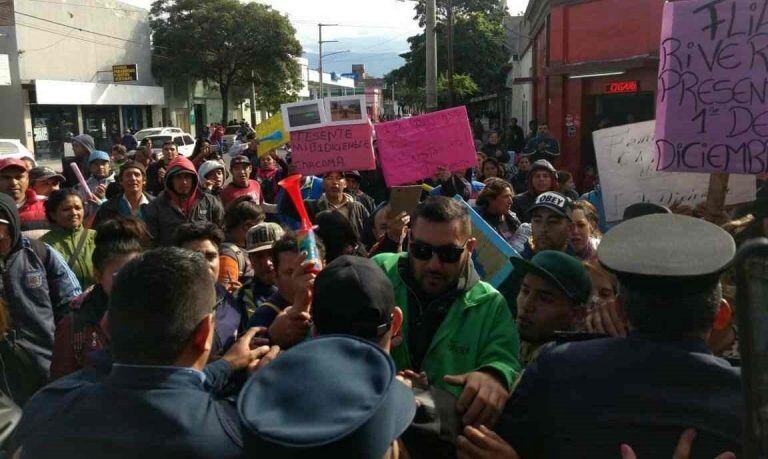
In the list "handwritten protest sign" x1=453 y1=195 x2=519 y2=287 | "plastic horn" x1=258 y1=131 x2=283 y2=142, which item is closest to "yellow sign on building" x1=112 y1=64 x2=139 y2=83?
"plastic horn" x1=258 y1=131 x2=283 y2=142

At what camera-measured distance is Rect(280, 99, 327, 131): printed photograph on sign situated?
23.6 feet

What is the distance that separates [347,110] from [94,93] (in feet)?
109

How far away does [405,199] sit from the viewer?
4.79m

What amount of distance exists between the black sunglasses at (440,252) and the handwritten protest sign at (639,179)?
80.3 inches

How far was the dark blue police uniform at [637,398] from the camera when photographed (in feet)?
5.30

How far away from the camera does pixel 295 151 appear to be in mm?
7094

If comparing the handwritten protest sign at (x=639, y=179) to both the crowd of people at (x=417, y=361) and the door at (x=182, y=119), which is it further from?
the door at (x=182, y=119)

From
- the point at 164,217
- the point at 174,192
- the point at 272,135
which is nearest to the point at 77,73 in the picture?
the point at 272,135

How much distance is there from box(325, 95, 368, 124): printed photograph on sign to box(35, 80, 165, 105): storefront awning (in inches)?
1109

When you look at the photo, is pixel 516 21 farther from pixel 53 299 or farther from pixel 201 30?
pixel 53 299

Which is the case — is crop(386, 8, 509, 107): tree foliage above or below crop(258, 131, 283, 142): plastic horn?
above

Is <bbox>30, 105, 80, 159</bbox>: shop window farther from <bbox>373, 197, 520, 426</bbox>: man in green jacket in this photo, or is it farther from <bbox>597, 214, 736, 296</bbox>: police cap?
<bbox>597, 214, 736, 296</bbox>: police cap

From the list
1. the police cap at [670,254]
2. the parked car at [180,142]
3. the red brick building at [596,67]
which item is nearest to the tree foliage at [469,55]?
the parked car at [180,142]

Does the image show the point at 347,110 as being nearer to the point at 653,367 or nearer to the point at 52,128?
the point at 653,367
